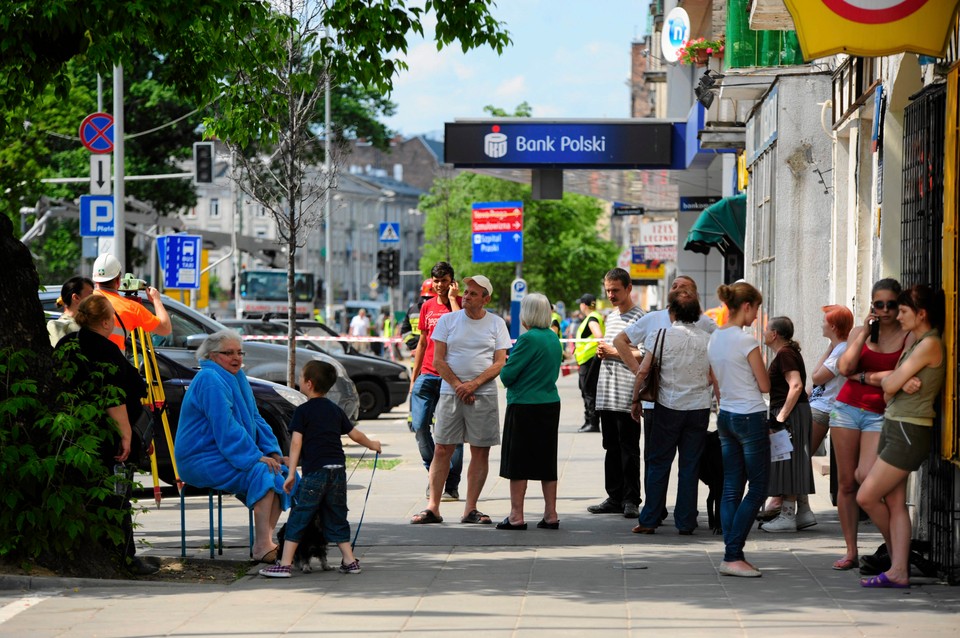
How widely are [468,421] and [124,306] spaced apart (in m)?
2.61

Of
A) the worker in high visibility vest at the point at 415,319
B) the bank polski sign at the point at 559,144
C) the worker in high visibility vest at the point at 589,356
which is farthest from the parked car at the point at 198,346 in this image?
the bank polski sign at the point at 559,144

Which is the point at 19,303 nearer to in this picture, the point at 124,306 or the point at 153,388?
the point at 124,306

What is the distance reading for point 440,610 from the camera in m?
7.88

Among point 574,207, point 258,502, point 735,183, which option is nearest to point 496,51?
point 258,502

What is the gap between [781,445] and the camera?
1050cm

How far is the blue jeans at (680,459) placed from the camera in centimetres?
1081

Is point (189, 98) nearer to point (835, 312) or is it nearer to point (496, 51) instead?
point (496, 51)

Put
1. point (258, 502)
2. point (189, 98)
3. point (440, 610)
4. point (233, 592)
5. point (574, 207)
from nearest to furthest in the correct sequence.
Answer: point (440, 610)
point (233, 592)
point (258, 502)
point (189, 98)
point (574, 207)

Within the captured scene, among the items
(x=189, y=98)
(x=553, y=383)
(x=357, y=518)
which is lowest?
(x=357, y=518)

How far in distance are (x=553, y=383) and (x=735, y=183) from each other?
1534cm

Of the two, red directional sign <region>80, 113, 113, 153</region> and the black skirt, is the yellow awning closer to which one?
the black skirt

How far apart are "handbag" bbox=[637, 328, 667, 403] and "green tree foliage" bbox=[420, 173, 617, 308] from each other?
58.8m

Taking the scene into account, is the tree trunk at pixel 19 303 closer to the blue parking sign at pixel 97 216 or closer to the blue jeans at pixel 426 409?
the blue jeans at pixel 426 409

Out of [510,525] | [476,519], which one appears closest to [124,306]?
[476,519]
